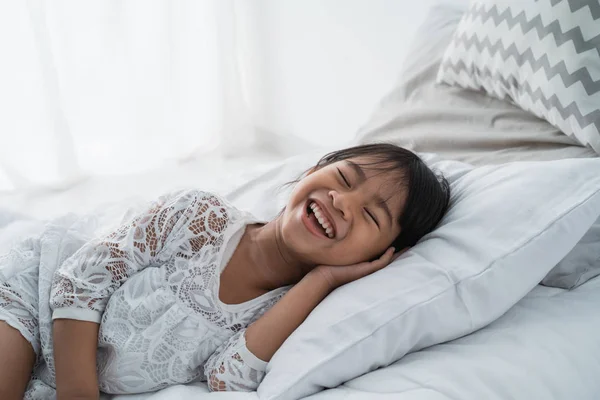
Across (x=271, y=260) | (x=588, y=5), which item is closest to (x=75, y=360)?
(x=271, y=260)

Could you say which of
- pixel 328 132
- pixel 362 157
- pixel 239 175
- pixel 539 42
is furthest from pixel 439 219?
pixel 328 132

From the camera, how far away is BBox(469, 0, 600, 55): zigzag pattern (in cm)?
116

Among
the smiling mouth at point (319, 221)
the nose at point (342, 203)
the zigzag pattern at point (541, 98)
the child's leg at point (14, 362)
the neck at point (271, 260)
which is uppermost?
the zigzag pattern at point (541, 98)

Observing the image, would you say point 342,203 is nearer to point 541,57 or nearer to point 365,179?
point 365,179

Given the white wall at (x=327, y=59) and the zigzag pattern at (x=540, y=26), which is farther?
the white wall at (x=327, y=59)

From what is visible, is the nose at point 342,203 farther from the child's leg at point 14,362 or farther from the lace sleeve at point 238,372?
the child's leg at point 14,362

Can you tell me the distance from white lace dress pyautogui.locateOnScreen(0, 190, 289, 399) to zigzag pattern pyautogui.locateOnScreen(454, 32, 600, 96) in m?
0.67

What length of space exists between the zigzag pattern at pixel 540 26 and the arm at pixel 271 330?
0.55m

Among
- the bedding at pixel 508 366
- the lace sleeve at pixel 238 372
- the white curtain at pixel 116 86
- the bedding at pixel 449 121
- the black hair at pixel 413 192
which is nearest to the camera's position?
the bedding at pixel 508 366

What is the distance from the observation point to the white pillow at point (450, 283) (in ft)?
2.91

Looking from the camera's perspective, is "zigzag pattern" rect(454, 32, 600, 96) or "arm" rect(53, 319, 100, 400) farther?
"zigzag pattern" rect(454, 32, 600, 96)

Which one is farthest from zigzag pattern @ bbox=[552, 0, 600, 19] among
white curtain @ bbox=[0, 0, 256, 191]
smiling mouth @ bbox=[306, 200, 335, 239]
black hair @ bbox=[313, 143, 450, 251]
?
white curtain @ bbox=[0, 0, 256, 191]

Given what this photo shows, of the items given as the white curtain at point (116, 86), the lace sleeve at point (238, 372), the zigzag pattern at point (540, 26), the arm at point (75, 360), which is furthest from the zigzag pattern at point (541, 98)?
the white curtain at point (116, 86)

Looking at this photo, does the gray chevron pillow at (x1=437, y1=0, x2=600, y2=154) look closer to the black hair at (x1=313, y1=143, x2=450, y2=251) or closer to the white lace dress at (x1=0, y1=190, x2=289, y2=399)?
the black hair at (x1=313, y1=143, x2=450, y2=251)
